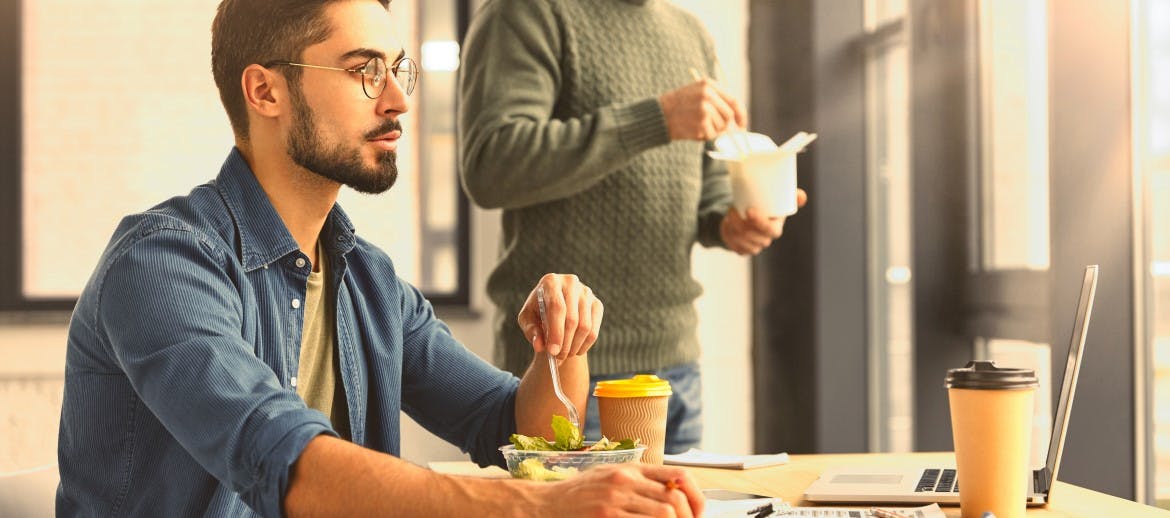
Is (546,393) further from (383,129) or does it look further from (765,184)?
(765,184)

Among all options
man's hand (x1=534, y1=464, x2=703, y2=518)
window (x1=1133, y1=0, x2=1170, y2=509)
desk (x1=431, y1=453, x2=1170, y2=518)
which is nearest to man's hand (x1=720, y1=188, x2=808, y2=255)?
desk (x1=431, y1=453, x2=1170, y2=518)

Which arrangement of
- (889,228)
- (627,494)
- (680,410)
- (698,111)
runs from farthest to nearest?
(889,228) → (680,410) → (698,111) → (627,494)

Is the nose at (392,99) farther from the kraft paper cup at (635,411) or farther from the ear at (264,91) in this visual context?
the kraft paper cup at (635,411)

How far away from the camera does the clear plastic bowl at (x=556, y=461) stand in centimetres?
107

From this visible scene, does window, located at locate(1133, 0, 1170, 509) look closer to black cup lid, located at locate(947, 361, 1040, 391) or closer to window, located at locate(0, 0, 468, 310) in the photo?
black cup lid, located at locate(947, 361, 1040, 391)

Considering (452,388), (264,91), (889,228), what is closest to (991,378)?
(452,388)

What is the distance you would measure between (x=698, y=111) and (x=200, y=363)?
1226 mm

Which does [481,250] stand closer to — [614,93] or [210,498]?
[614,93]

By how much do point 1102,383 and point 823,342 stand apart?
1.32 meters

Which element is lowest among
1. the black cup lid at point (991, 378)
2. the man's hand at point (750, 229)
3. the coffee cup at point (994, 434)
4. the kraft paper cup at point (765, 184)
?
the coffee cup at point (994, 434)

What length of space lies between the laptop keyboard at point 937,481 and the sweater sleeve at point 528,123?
0.84 m

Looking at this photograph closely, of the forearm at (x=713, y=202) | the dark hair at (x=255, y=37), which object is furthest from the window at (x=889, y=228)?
the dark hair at (x=255, y=37)

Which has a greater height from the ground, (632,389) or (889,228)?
(889,228)

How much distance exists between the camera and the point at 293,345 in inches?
55.2
